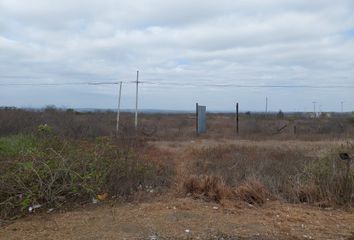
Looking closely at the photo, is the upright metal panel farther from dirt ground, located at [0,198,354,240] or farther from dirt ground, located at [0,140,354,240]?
dirt ground, located at [0,198,354,240]

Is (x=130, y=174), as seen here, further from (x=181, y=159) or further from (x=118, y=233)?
(x=181, y=159)

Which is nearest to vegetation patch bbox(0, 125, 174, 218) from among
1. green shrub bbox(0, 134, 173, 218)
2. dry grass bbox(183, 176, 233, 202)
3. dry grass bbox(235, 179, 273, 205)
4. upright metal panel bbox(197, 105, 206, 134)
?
green shrub bbox(0, 134, 173, 218)

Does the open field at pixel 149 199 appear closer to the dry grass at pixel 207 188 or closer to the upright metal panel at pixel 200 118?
the dry grass at pixel 207 188

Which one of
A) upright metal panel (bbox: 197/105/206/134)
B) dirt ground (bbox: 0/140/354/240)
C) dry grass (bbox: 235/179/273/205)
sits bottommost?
dirt ground (bbox: 0/140/354/240)

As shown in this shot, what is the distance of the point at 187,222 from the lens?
17.8 ft

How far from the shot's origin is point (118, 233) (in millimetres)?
4977

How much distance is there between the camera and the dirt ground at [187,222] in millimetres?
4988

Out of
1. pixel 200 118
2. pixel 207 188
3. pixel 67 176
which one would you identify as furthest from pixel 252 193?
pixel 200 118

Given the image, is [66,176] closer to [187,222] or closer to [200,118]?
[187,222]

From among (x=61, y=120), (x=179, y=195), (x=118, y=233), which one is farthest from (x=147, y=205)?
(x=61, y=120)

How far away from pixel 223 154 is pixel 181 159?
1.44 metres

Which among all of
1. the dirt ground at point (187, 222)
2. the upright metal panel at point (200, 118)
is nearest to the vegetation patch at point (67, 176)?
the dirt ground at point (187, 222)

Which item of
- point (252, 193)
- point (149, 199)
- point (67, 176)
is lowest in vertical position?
point (149, 199)

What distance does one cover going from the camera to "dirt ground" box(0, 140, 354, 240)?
4.99m
